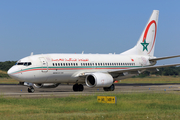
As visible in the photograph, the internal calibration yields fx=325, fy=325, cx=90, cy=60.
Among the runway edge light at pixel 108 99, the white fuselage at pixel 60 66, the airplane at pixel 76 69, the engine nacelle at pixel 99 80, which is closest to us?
the runway edge light at pixel 108 99

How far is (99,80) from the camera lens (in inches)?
1382

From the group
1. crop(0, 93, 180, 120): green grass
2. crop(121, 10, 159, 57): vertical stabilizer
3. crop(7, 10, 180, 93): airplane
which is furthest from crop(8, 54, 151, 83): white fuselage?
crop(0, 93, 180, 120): green grass

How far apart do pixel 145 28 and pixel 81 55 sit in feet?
42.9

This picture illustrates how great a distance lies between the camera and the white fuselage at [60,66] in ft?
110

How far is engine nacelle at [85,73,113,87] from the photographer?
35.0m

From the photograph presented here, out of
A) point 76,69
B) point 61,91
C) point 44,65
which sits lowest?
point 61,91

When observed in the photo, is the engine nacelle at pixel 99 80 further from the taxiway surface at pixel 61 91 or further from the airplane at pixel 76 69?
the taxiway surface at pixel 61 91

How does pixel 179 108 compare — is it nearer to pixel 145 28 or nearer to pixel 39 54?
pixel 39 54

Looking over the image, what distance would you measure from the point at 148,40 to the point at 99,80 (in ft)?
50.1

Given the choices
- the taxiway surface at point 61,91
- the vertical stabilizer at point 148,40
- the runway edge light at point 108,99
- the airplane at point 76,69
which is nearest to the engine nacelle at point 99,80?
the airplane at point 76,69

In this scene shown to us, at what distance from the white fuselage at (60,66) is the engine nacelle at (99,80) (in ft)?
3.94

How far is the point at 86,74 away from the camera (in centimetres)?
3647

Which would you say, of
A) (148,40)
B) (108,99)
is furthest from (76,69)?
(108,99)

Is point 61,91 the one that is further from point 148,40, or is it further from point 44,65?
point 148,40
